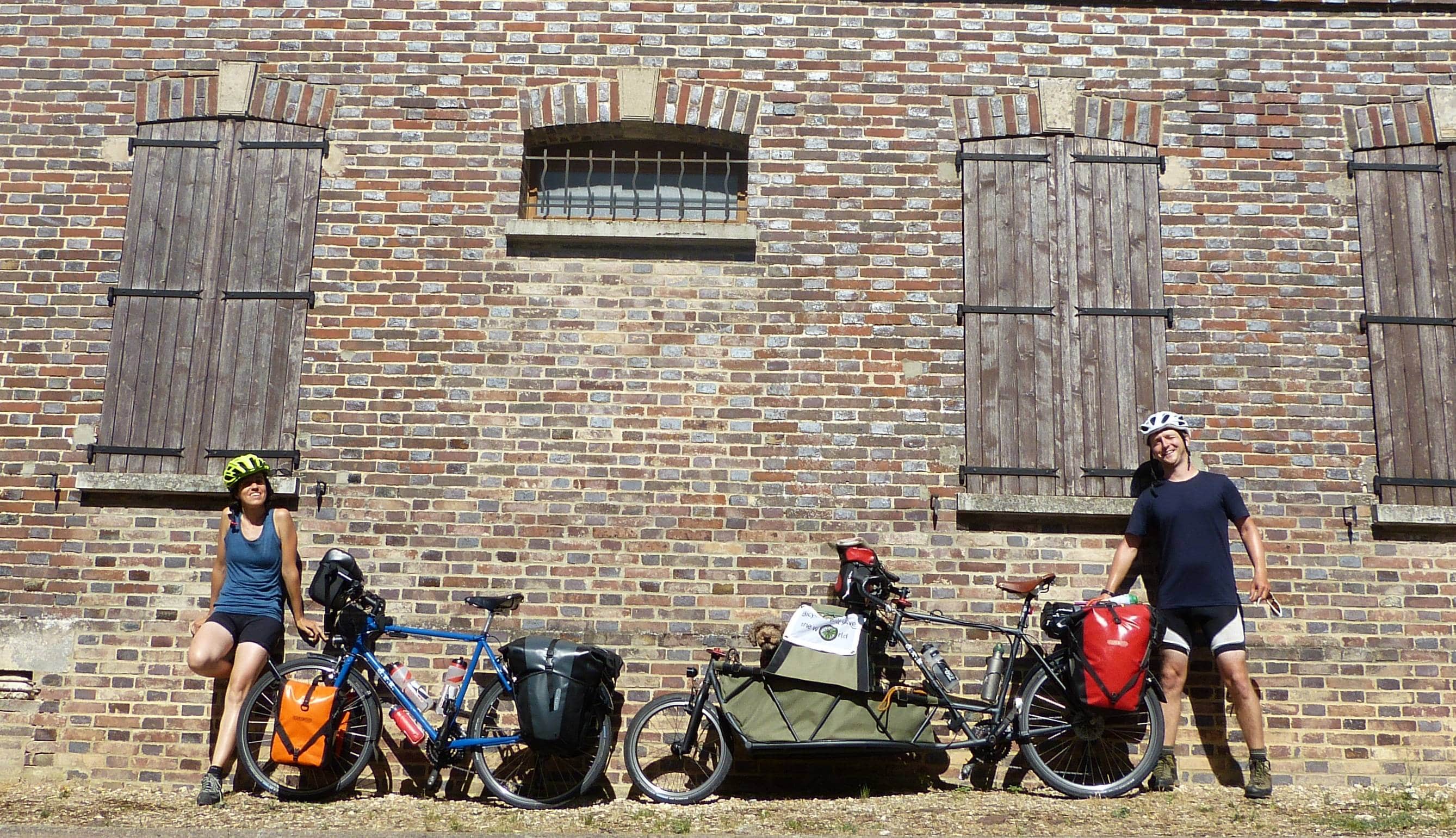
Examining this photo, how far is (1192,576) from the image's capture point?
6.25m

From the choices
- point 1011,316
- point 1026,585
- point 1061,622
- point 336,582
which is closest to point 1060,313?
point 1011,316

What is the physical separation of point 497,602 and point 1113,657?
3.16 metres

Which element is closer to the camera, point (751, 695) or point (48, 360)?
point (751, 695)

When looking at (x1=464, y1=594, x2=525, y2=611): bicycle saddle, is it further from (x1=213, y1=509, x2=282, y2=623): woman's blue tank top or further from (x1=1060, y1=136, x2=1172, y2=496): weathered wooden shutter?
(x1=1060, y1=136, x2=1172, y2=496): weathered wooden shutter

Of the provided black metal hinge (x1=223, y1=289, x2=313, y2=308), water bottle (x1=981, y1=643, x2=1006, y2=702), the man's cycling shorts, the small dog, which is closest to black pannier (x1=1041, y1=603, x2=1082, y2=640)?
water bottle (x1=981, y1=643, x2=1006, y2=702)

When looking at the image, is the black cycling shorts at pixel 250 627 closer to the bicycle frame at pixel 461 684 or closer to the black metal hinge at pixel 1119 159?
the bicycle frame at pixel 461 684

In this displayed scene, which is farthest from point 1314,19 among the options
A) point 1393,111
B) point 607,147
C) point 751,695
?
point 751,695

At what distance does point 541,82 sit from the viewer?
23.5 feet

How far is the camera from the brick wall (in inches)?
257

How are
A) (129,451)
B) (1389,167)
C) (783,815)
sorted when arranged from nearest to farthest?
(783,815) → (129,451) → (1389,167)

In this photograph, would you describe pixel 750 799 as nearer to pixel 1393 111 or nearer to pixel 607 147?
pixel 607 147

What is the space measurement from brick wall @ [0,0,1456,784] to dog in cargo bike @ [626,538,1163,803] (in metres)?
0.33

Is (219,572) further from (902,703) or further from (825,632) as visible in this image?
(902,703)

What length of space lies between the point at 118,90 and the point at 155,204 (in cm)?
78
